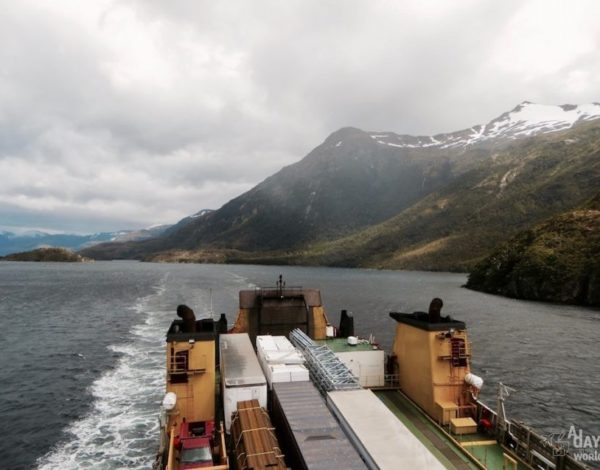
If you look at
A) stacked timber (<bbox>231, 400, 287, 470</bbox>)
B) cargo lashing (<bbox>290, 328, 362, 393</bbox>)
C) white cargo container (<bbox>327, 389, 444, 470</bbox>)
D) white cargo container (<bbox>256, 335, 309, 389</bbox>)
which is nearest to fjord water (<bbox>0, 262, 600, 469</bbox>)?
white cargo container (<bbox>256, 335, 309, 389</bbox>)

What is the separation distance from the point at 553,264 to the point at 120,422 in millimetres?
123711

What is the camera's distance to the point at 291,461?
54.4 ft

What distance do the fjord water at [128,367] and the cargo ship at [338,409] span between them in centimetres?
943

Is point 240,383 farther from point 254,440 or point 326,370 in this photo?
point 326,370

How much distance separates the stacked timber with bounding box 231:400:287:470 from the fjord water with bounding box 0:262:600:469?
12.0m

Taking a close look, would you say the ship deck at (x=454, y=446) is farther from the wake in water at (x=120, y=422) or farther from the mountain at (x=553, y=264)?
the mountain at (x=553, y=264)

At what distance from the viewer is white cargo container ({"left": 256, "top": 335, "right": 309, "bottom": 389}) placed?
2095cm

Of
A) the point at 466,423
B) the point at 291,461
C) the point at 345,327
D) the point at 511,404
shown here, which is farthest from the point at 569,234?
the point at 291,461

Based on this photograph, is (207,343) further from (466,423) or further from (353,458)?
(466,423)

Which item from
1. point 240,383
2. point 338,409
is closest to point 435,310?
point 338,409

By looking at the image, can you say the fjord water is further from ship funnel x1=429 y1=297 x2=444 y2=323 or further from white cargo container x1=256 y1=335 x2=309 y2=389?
ship funnel x1=429 y1=297 x2=444 y2=323

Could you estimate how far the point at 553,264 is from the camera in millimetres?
118500

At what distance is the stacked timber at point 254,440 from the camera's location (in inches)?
559

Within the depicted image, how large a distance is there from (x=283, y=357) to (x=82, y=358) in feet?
123
